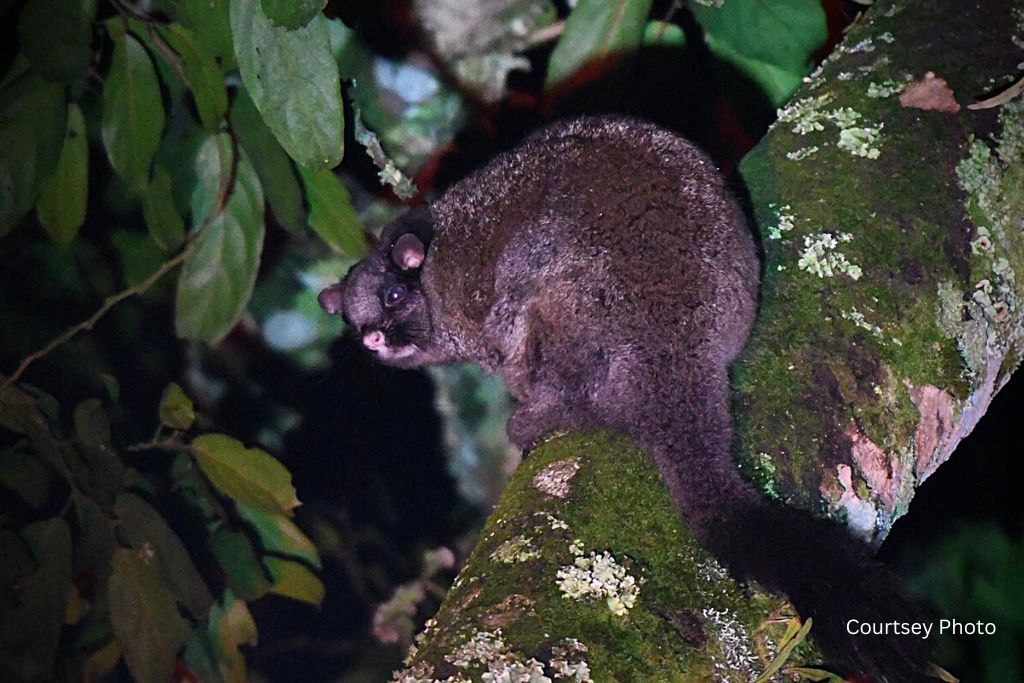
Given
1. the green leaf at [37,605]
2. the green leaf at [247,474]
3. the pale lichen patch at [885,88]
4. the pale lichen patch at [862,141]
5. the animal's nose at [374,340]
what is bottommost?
the green leaf at [37,605]

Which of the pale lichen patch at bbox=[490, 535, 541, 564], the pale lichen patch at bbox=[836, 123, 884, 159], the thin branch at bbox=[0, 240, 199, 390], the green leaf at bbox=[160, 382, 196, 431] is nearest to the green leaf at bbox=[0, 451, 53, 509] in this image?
the thin branch at bbox=[0, 240, 199, 390]

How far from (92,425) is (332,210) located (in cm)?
87

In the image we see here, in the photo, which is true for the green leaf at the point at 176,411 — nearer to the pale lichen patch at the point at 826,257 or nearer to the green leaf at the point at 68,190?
the green leaf at the point at 68,190

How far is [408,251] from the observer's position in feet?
7.54

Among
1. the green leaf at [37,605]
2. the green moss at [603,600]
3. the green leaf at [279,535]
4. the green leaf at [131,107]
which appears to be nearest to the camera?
the green moss at [603,600]

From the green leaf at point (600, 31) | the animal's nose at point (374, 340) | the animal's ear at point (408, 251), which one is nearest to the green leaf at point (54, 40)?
the animal's ear at point (408, 251)

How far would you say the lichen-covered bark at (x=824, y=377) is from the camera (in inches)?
45.8

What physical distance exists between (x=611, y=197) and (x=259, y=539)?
63.7 inches

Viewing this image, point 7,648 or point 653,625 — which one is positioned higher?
point 653,625

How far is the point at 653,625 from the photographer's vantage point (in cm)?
117

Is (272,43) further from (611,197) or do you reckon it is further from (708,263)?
(708,263)

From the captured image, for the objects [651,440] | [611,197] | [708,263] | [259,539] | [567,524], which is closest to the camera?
[567,524]

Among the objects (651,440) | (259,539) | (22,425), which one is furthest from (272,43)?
(259,539)

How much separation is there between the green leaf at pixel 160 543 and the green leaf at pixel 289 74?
1.12m
